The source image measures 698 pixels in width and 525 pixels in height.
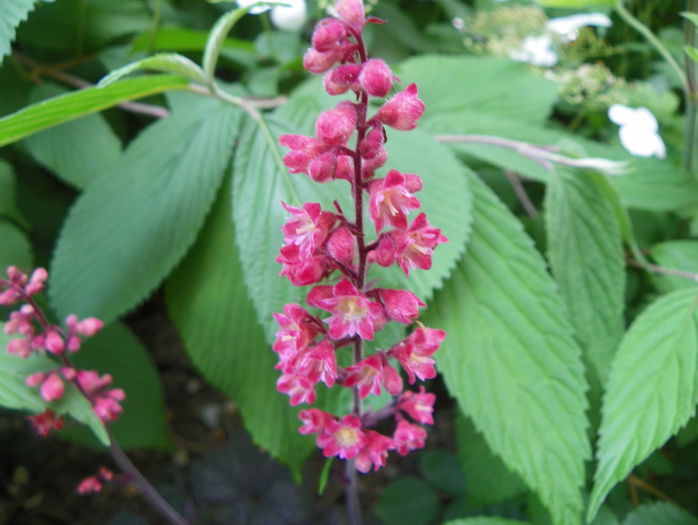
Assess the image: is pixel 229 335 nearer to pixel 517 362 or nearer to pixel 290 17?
pixel 517 362

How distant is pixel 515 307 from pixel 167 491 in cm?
67

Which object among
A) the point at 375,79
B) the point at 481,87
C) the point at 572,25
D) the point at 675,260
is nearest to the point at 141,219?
the point at 375,79

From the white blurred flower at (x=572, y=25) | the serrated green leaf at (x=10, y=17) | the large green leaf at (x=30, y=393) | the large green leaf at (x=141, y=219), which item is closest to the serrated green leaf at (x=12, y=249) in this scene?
the large green leaf at (x=141, y=219)

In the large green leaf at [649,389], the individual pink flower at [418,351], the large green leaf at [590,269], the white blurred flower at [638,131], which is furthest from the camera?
the white blurred flower at [638,131]

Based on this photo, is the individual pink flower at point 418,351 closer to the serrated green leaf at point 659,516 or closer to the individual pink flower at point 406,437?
the individual pink flower at point 406,437

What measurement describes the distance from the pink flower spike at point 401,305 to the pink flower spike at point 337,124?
0.11m

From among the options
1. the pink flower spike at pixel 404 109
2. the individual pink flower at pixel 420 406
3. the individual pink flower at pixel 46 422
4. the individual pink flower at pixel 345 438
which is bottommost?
the individual pink flower at pixel 420 406

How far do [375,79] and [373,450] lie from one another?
294mm

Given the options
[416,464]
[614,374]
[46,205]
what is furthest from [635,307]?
[46,205]

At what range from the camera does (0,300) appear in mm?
531

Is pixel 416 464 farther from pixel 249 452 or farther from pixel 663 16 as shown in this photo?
pixel 663 16

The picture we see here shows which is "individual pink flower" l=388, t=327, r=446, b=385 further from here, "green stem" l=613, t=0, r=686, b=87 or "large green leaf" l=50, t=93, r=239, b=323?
"green stem" l=613, t=0, r=686, b=87

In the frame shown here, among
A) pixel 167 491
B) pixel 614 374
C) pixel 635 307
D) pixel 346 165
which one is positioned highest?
pixel 346 165

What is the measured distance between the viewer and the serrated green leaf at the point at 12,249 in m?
0.72
